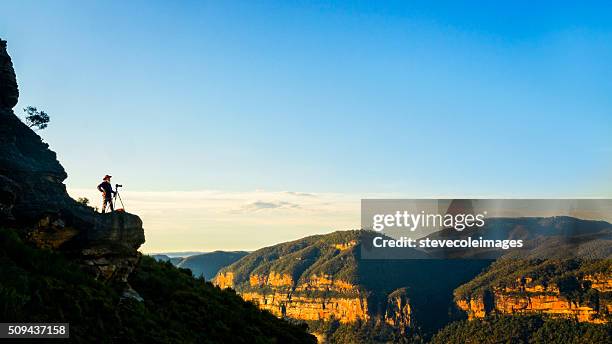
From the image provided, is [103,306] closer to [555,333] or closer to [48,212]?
[48,212]

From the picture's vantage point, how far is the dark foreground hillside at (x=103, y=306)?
45.1 feet

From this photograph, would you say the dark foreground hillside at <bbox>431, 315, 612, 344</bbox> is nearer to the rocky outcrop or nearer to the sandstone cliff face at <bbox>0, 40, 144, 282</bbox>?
the sandstone cliff face at <bbox>0, 40, 144, 282</bbox>

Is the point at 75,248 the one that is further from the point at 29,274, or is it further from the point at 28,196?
the point at 29,274

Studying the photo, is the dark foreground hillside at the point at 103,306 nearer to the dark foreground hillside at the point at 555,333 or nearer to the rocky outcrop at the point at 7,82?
the rocky outcrop at the point at 7,82

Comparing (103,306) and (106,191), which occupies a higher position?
(106,191)

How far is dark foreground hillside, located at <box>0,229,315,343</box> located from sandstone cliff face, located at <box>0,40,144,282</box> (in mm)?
1224

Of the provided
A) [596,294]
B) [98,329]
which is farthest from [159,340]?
[596,294]

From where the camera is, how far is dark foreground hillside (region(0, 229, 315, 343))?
45.1ft

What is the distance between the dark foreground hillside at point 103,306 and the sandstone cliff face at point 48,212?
1.22 meters

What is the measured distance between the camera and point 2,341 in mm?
11672

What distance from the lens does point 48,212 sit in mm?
19062

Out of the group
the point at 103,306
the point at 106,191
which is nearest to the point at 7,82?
the point at 106,191

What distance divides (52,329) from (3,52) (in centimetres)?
1544

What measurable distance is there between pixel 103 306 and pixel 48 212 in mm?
5309
